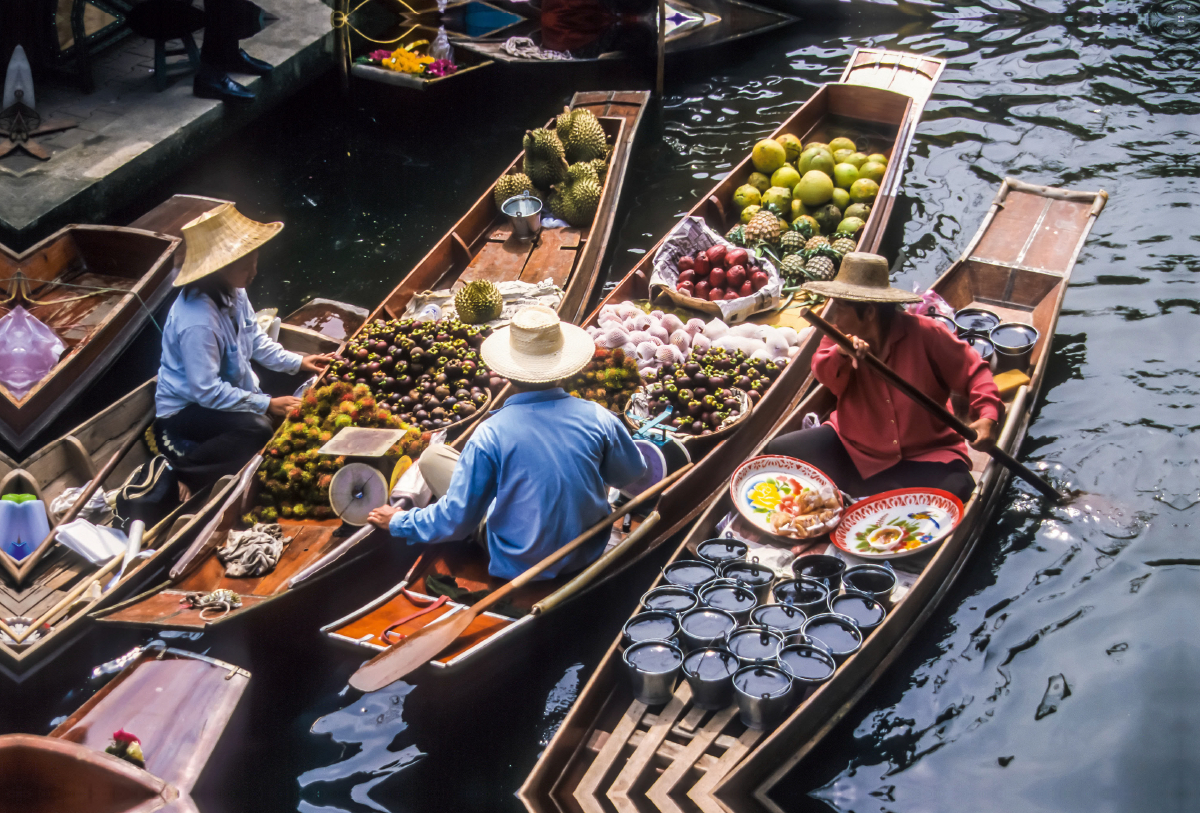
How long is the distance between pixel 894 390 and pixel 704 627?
61.6 inches

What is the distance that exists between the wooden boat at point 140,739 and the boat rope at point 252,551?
505 mm

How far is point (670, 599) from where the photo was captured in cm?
416

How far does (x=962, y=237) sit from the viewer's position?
8352 mm

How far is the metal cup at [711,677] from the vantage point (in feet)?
12.2

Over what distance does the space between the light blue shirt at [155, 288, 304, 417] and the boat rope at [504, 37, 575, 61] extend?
20.8ft

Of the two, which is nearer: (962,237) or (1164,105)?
(962,237)

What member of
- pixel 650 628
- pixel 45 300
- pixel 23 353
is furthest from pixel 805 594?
pixel 45 300

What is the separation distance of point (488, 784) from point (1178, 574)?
3.84 m

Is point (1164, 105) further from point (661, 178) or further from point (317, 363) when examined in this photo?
point (317, 363)

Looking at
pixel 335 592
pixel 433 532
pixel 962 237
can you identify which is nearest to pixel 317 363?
pixel 335 592

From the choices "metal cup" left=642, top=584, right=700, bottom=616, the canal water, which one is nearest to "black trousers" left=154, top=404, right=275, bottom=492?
the canal water

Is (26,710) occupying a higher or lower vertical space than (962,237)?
lower

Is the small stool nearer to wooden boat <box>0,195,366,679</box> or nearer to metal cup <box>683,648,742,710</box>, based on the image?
wooden boat <box>0,195,366,679</box>

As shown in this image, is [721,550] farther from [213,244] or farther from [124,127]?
[124,127]
